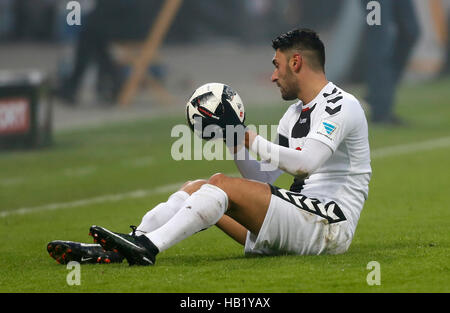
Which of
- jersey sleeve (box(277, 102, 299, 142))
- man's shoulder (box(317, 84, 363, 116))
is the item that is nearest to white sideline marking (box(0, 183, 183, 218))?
jersey sleeve (box(277, 102, 299, 142))

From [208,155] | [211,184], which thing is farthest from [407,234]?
[208,155]

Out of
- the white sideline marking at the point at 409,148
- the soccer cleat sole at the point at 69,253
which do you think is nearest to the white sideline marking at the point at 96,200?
the white sideline marking at the point at 409,148

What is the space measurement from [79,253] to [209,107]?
4.36 feet

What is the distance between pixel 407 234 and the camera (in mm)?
7809

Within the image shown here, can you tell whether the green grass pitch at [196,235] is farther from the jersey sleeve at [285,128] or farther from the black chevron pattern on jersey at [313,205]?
the jersey sleeve at [285,128]

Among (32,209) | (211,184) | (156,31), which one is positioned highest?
(156,31)

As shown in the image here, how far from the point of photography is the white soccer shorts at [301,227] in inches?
246

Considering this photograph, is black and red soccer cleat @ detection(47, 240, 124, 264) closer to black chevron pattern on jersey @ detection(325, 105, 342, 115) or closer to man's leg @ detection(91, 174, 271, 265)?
man's leg @ detection(91, 174, 271, 265)

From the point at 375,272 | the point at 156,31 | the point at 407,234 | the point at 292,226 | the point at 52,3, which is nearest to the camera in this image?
the point at 375,272

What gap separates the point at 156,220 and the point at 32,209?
5211 mm

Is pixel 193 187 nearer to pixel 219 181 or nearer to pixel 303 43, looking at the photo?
pixel 219 181

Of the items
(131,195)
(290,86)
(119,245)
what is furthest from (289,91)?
(131,195)

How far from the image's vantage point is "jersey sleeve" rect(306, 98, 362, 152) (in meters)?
6.16

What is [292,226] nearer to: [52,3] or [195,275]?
[195,275]
